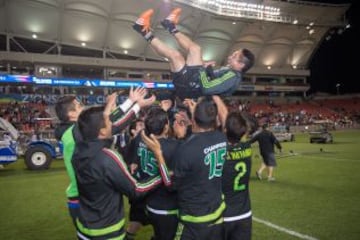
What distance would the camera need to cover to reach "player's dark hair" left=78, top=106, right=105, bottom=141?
352 cm

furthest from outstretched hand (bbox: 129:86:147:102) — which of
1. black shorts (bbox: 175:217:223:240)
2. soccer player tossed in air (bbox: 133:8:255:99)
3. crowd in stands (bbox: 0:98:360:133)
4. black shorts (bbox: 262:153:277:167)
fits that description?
crowd in stands (bbox: 0:98:360:133)

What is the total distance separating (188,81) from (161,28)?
1685 inches

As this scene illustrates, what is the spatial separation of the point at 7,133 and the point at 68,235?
1026 centimetres

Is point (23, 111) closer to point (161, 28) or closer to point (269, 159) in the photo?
point (161, 28)

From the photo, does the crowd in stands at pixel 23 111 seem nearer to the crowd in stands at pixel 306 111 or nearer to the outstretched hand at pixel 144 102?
the crowd in stands at pixel 306 111

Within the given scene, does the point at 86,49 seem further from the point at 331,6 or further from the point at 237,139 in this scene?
the point at 237,139

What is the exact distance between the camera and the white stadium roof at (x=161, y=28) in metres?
41.1

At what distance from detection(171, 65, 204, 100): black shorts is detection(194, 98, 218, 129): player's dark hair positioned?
3.58 ft

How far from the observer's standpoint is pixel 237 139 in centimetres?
442

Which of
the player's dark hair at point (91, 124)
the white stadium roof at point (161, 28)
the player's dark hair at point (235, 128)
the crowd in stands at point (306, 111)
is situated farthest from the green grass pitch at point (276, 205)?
the white stadium roof at point (161, 28)

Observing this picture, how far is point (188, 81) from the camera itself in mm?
5086

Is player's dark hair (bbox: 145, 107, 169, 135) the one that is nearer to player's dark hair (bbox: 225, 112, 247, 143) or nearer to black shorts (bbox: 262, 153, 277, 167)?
player's dark hair (bbox: 225, 112, 247, 143)

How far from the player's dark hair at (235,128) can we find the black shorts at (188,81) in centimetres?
72

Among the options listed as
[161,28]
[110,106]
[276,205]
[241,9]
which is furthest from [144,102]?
[241,9]
